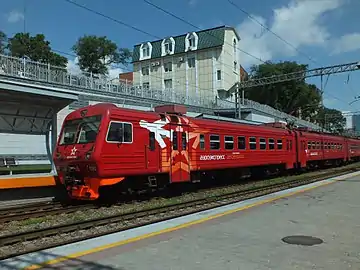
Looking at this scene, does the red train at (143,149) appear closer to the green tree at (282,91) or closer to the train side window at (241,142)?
the train side window at (241,142)

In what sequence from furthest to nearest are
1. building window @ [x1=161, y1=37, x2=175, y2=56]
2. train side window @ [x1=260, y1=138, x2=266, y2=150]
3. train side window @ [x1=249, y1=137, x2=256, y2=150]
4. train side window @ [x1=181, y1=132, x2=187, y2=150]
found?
building window @ [x1=161, y1=37, x2=175, y2=56]
train side window @ [x1=260, y1=138, x2=266, y2=150]
train side window @ [x1=249, y1=137, x2=256, y2=150]
train side window @ [x1=181, y1=132, x2=187, y2=150]

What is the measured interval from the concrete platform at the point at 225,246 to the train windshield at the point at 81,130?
166 inches

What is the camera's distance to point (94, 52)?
2704 inches

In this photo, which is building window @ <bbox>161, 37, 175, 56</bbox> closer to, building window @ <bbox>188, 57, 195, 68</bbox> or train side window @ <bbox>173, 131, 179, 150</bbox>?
building window @ <bbox>188, 57, 195, 68</bbox>

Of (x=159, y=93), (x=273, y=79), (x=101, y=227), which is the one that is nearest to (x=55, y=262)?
(x=101, y=227)

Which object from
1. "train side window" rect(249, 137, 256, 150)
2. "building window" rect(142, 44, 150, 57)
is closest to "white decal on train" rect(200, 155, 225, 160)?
"train side window" rect(249, 137, 256, 150)

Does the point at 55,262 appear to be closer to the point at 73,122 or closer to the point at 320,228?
the point at 320,228

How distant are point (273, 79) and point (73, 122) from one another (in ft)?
88.6

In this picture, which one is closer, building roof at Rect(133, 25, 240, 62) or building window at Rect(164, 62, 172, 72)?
building roof at Rect(133, 25, 240, 62)

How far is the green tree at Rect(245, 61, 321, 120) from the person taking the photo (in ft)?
246

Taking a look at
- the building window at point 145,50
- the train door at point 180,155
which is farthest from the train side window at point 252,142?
the building window at point 145,50

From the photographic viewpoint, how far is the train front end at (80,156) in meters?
12.2

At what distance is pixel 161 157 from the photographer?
46.7 feet

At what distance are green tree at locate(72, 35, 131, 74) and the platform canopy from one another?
4951cm
